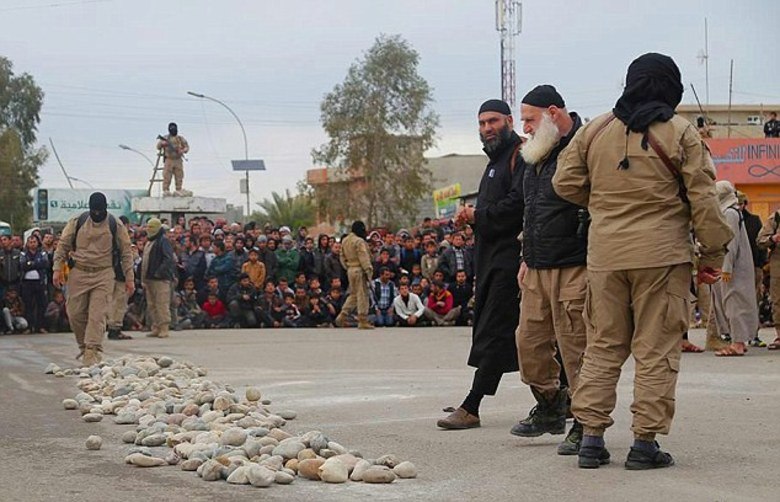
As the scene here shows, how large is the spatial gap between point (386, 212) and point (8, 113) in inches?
1164

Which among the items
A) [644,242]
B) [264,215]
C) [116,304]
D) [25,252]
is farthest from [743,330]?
[264,215]

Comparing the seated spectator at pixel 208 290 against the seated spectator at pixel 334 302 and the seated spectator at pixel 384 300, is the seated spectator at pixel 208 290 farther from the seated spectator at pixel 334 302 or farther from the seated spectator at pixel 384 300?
the seated spectator at pixel 384 300

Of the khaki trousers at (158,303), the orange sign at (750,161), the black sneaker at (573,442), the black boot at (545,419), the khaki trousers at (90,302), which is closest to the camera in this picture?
the black sneaker at (573,442)

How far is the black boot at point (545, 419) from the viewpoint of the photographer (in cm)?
735

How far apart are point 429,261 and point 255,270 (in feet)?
10.4

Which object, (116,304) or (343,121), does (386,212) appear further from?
(116,304)

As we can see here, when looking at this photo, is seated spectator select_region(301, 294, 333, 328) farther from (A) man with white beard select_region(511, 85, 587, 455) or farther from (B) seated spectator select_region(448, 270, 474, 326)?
(A) man with white beard select_region(511, 85, 587, 455)

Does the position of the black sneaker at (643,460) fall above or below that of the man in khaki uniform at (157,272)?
below

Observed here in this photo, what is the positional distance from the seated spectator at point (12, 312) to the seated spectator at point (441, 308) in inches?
277

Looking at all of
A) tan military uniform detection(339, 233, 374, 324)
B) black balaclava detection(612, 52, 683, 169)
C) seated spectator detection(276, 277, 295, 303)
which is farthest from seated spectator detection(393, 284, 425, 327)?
black balaclava detection(612, 52, 683, 169)

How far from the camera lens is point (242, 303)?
21.7m

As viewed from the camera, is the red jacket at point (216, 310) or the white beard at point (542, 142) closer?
the white beard at point (542, 142)

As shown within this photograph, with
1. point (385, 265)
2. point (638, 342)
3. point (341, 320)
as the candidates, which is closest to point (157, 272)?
point (341, 320)

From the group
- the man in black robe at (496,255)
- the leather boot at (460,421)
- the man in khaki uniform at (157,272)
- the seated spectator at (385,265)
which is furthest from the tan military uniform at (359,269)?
the man in black robe at (496,255)
